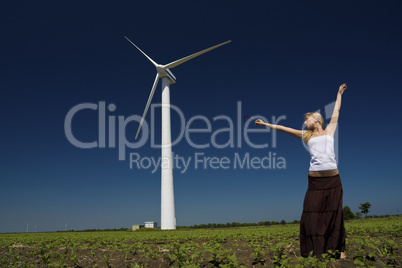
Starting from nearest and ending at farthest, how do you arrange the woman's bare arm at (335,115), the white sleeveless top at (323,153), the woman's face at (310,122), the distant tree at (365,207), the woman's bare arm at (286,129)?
the white sleeveless top at (323,153), the woman's bare arm at (335,115), the woman's face at (310,122), the woman's bare arm at (286,129), the distant tree at (365,207)

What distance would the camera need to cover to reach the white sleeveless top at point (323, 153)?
258 inches

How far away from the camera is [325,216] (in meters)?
6.66

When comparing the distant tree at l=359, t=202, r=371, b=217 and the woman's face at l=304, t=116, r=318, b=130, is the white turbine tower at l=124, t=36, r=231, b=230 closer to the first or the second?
the woman's face at l=304, t=116, r=318, b=130

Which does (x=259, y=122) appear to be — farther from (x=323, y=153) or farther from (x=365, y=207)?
(x=365, y=207)

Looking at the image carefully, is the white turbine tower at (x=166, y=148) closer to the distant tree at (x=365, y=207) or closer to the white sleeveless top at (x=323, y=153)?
the white sleeveless top at (x=323, y=153)

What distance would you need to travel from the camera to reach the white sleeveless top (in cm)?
656

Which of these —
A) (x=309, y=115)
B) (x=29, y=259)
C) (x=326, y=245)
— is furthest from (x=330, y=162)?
(x=29, y=259)

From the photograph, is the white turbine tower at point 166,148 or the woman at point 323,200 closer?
the woman at point 323,200

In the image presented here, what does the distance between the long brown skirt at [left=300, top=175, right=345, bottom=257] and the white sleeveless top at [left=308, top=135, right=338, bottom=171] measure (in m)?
0.28

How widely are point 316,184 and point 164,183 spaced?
34864 millimetres

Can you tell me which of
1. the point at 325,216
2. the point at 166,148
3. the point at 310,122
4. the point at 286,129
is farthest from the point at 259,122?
the point at 166,148

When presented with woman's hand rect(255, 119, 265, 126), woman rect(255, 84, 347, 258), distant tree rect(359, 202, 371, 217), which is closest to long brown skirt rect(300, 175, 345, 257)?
woman rect(255, 84, 347, 258)

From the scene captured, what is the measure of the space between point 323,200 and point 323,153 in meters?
1.06

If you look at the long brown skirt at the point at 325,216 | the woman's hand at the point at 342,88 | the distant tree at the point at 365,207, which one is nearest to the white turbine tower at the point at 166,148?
the woman's hand at the point at 342,88
